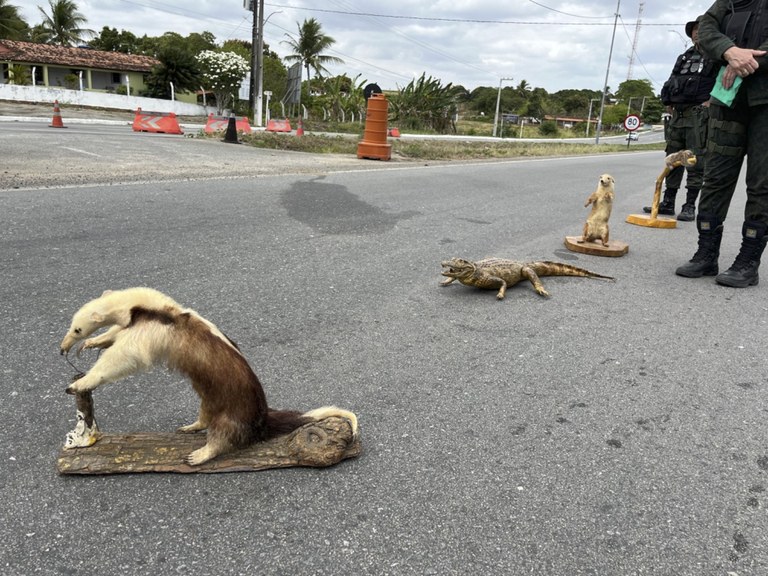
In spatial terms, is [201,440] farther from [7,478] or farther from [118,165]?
[118,165]

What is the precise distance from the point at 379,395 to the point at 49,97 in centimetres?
3668

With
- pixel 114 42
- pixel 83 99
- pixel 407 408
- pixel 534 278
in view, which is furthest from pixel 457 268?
pixel 114 42

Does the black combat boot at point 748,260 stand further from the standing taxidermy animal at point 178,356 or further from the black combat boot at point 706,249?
the standing taxidermy animal at point 178,356

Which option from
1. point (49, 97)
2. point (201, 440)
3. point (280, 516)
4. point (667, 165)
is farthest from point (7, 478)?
point (49, 97)

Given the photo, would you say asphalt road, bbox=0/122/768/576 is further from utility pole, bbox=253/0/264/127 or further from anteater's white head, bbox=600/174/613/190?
utility pole, bbox=253/0/264/127

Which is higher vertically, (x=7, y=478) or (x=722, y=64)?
(x=722, y=64)

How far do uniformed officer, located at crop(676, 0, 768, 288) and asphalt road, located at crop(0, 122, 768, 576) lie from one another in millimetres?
367

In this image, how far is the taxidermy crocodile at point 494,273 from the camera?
413 cm

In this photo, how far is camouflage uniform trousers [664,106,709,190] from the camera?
7.34 meters

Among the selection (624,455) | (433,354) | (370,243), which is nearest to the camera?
(624,455)

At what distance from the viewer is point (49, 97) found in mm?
31859

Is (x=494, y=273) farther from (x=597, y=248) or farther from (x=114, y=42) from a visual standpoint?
(x=114, y=42)

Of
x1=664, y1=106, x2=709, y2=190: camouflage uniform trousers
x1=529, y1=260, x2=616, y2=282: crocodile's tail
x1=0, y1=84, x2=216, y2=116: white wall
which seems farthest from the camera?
x1=0, y1=84, x2=216, y2=116: white wall

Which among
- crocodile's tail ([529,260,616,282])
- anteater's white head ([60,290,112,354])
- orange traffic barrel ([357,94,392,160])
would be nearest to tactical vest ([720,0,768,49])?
crocodile's tail ([529,260,616,282])
